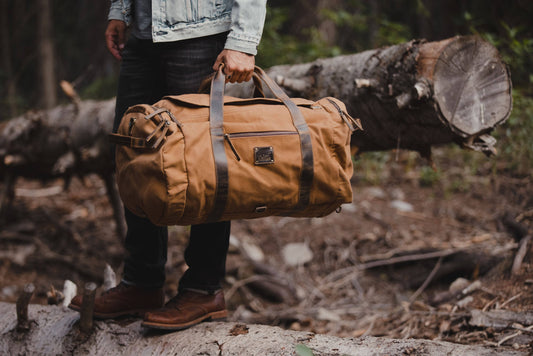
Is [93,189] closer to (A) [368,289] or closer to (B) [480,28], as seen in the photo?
(A) [368,289]

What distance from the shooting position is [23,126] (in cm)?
364

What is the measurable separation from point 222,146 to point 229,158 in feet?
0.15

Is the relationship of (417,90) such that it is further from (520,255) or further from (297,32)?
(297,32)

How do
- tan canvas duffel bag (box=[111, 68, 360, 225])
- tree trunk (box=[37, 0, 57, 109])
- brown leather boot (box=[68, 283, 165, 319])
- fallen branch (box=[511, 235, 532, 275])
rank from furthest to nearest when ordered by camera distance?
tree trunk (box=[37, 0, 57, 109]), fallen branch (box=[511, 235, 532, 275]), brown leather boot (box=[68, 283, 165, 319]), tan canvas duffel bag (box=[111, 68, 360, 225])

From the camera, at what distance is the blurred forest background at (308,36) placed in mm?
3434

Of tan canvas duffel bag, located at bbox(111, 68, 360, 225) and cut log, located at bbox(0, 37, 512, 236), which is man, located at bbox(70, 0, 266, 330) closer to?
tan canvas duffel bag, located at bbox(111, 68, 360, 225)

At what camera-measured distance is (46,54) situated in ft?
24.1

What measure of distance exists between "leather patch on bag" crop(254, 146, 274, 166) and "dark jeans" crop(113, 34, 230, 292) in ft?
1.42

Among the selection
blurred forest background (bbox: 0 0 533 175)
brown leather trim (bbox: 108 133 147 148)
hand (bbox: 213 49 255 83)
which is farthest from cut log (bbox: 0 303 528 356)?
blurred forest background (bbox: 0 0 533 175)

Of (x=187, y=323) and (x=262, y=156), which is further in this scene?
(x=187, y=323)

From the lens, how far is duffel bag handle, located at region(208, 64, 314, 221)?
147 centimetres

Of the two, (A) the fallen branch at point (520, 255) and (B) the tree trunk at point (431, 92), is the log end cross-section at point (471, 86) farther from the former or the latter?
(A) the fallen branch at point (520, 255)

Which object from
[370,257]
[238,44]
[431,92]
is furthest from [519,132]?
[238,44]

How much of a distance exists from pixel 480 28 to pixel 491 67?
8.33 feet
